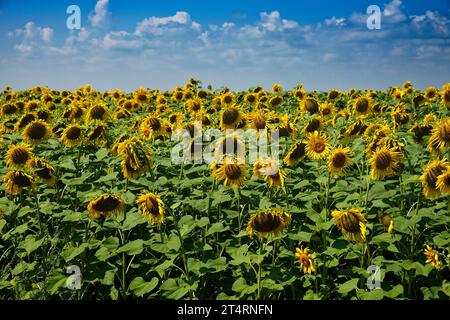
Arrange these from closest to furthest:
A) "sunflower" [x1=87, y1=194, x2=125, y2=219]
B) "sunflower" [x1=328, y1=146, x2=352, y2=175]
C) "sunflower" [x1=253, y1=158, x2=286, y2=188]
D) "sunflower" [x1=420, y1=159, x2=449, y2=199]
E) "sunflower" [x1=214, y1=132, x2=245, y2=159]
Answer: "sunflower" [x1=420, y1=159, x2=449, y2=199]
"sunflower" [x1=87, y1=194, x2=125, y2=219]
"sunflower" [x1=253, y1=158, x2=286, y2=188]
"sunflower" [x1=328, y1=146, x2=352, y2=175]
"sunflower" [x1=214, y1=132, x2=245, y2=159]

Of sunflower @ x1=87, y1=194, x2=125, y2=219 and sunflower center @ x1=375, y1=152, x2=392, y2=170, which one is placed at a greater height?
sunflower center @ x1=375, y1=152, x2=392, y2=170

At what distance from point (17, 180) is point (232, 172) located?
2215 millimetres

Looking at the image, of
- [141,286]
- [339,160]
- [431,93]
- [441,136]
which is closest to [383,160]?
[339,160]

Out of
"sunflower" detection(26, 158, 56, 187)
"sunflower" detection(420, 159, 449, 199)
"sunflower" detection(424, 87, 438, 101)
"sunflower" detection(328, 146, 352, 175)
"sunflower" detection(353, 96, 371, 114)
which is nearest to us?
"sunflower" detection(420, 159, 449, 199)

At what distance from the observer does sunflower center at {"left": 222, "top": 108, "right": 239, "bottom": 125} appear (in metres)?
6.59

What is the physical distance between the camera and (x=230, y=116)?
6594mm

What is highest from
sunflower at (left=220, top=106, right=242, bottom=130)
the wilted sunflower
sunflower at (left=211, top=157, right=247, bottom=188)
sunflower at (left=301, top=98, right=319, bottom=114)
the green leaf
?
sunflower at (left=301, top=98, right=319, bottom=114)

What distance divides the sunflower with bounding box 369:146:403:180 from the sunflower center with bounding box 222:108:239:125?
2.19 m

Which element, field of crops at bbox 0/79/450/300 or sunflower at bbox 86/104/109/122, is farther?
sunflower at bbox 86/104/109/122

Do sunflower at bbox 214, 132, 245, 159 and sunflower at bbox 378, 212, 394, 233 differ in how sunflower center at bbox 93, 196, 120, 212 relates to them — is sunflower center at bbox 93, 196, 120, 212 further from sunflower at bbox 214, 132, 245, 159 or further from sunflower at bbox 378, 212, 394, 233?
sunflower at bbox 378, 212, 394, 233

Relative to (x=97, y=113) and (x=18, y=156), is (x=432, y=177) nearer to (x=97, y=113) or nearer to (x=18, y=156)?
(x=18, y=156)

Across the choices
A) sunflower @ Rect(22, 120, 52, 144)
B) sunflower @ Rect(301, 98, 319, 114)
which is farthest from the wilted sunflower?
sunflower @ Rect(22, 120, 52, 144)
